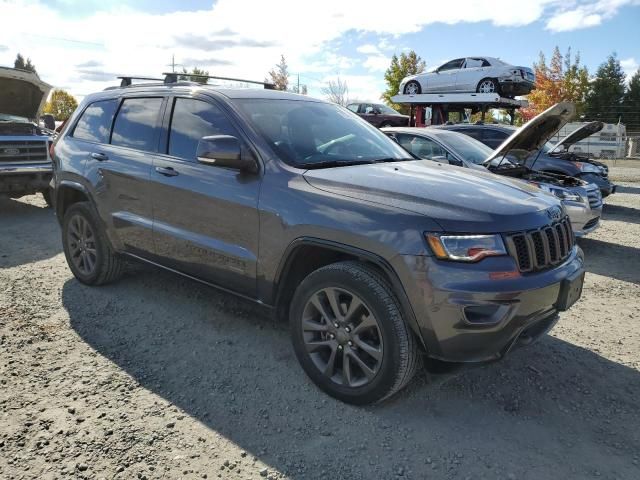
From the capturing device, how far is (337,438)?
2.76 metres

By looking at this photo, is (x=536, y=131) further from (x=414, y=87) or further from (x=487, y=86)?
(x=414, y=87)

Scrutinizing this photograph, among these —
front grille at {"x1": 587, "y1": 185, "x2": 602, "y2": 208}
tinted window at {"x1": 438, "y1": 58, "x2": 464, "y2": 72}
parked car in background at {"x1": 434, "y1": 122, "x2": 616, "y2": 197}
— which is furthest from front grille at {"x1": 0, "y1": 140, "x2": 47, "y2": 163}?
tinted window at {"x1": 438, "y1": 58, "x2": 464, "y2": 72}

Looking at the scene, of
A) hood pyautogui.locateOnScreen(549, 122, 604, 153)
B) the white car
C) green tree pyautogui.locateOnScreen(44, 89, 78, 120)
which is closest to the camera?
hood pyautogui.locateOnScreen(549, 122, 604, 153)

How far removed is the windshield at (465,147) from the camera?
7434 mm

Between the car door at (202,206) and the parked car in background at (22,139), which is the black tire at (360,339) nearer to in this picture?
the car door at (202,206)

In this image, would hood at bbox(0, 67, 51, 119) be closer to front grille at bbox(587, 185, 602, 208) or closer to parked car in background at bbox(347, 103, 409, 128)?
front grille at bbox(587, 185, 602, 208)

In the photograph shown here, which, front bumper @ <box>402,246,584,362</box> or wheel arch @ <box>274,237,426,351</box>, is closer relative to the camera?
front bumper @ <box>402,246,584,362</box>

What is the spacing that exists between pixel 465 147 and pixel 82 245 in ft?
17.8

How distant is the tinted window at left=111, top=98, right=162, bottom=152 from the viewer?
412cm

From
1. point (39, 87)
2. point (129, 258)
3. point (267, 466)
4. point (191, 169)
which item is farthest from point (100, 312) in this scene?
point (39, 87)

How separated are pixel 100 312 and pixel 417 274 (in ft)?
9.82

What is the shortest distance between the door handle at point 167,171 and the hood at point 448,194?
1.16 meters

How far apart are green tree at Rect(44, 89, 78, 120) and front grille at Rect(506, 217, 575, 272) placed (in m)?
68.9

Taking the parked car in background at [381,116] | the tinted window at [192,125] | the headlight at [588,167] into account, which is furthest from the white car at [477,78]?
the tinted window at [192,125]
